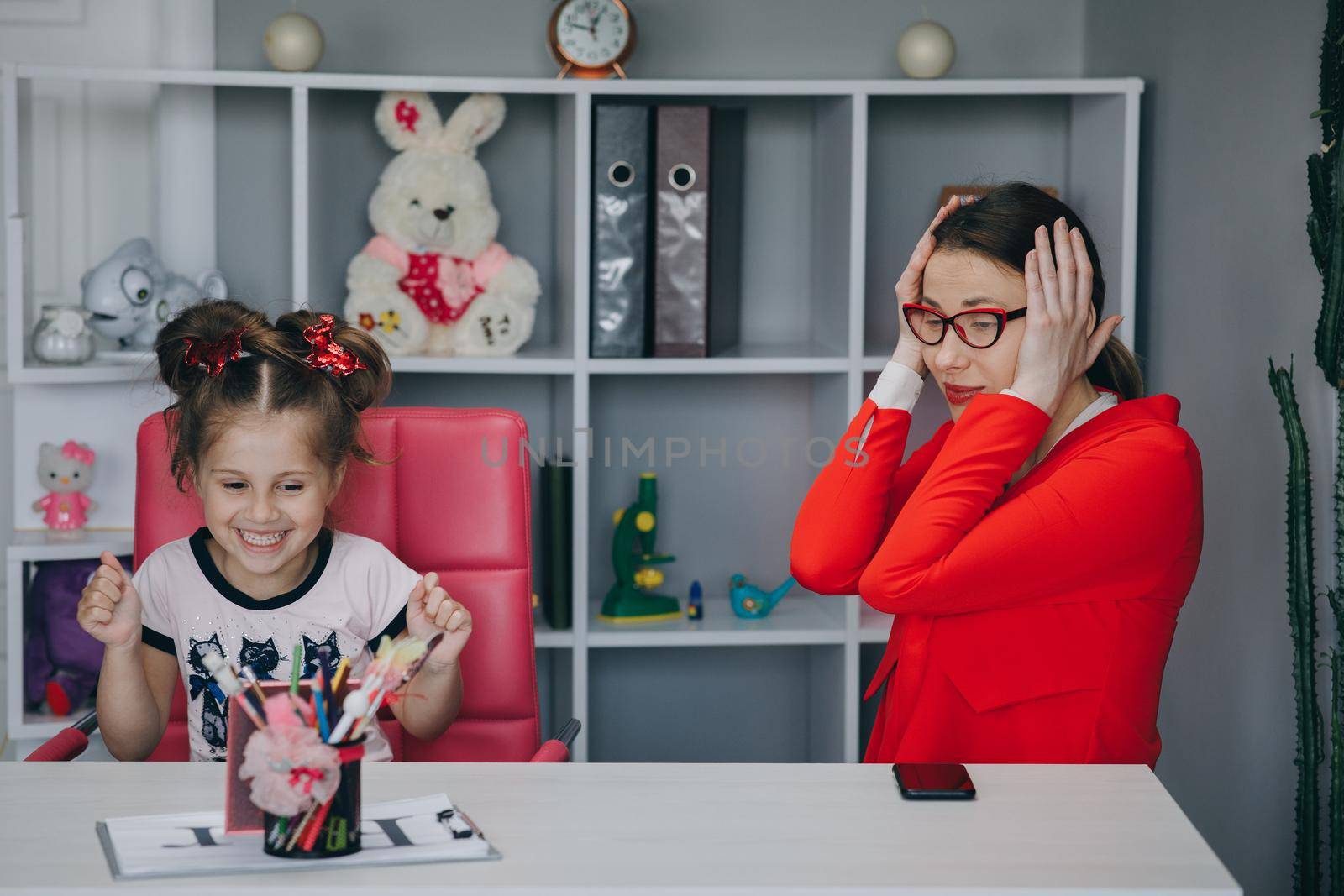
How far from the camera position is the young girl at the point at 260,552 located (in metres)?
1.64

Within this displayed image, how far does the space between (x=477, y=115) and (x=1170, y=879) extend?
1845 mm

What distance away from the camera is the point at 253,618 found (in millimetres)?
1697

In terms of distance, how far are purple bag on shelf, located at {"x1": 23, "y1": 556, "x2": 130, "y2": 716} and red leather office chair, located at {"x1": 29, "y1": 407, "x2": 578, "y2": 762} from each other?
70 centimetres

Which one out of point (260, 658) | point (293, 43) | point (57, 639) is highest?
point (293, 43)

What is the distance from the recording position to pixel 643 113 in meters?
2.37

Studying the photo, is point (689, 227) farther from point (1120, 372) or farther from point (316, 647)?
point (316, 647)

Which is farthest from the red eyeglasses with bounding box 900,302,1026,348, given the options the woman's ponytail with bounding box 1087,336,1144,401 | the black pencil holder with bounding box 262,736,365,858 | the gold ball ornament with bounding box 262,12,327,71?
the gold ball ornament with bounding box 262,12,327,71

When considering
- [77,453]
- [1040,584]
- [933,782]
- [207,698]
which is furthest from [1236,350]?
[77,453]

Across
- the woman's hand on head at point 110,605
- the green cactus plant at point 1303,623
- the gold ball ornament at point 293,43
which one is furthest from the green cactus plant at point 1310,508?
the gold ball ornament at point 293,43

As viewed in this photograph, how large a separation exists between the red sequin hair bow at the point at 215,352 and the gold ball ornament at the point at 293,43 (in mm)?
886

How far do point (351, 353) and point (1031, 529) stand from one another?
0.85 metres

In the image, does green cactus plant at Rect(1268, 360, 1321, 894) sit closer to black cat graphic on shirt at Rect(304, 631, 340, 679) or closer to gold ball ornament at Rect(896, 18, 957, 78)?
gold ball ornament at Rect(896, 18, 957, 78)

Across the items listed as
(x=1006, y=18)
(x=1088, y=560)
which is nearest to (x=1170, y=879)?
(x=1088, y=560)

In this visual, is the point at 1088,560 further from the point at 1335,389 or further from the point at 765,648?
the point at 765,648
